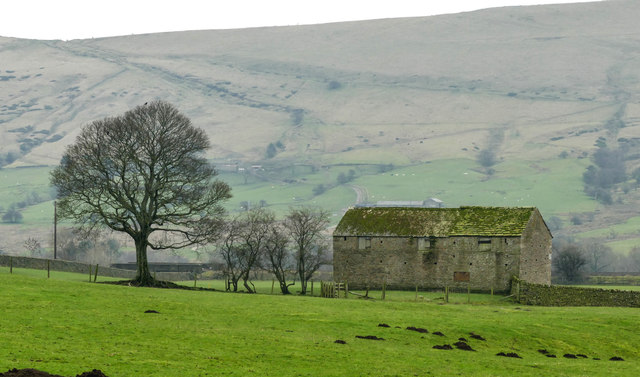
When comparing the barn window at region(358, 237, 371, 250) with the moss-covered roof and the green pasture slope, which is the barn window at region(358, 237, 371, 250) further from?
the green pasture slope

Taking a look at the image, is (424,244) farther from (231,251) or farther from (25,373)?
(25,373)

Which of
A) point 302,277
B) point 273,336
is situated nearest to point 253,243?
point 302,277

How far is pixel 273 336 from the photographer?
50.0 meters

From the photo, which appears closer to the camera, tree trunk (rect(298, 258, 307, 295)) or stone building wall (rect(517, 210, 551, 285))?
stone building wall (rect(517, 210, 551, 285))

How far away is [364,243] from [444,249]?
32.3 ft

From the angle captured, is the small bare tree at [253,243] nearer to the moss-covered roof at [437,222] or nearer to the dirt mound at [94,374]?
the moss-covered roof at [437,222]

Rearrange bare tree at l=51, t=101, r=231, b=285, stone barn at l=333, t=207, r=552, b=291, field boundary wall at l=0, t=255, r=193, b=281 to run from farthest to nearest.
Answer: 1. stone barn at l=333, t=207, r=552, b=291
2. field boundary wall at l=0, t=255, r=193, b=281
3. bare tree at l=51, t=101, r=231, b=285

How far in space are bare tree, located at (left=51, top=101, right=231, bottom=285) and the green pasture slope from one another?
1683 centimetres

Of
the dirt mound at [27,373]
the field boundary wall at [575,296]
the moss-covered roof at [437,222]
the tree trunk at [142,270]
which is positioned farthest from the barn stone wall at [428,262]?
the dirt mound at [27,373]

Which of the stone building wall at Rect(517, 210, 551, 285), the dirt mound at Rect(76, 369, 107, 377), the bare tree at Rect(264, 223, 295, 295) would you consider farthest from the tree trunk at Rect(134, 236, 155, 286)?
the dirt mound at Rect(76, 369, 107, 377)

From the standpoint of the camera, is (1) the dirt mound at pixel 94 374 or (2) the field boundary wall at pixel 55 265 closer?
(1) the dirt mound at pixel 94 374

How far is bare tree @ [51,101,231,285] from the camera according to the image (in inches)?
3565

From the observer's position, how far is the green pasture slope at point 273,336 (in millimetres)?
39812

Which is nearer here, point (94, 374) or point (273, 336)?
point (94, 374)
